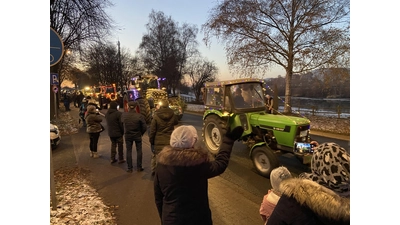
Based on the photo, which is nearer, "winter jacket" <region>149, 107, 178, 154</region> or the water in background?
"winter jacket" <region>149, 107, 178, 154</region>

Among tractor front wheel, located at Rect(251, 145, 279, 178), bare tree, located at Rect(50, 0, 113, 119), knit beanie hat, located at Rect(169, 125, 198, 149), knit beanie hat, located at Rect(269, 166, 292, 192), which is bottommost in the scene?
tractor front wheel, located at Rect(251, 145, 279, 178)

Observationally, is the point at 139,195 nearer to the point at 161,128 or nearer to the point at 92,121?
the point at 161,128

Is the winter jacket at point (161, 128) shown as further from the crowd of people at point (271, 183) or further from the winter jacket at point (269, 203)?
the winter jacket at point (269, 203)

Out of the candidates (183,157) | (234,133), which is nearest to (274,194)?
(234,133)

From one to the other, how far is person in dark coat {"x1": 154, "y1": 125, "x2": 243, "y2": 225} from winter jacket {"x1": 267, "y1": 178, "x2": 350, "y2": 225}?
667mm

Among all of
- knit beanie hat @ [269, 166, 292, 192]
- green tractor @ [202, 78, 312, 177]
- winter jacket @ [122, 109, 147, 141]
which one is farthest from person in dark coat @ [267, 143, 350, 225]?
winter jacket @ [122, 109, 147, 141]

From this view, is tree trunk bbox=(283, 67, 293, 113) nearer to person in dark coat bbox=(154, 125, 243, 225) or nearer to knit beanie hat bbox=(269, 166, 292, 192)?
knit beanie hat bbox=(269, 166, 292, 192)

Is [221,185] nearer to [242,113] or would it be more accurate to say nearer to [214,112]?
[242,113]

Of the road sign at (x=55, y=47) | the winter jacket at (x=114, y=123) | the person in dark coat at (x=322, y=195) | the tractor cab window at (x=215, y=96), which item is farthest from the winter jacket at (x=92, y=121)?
the person in dark coat at (x=322, y=195)

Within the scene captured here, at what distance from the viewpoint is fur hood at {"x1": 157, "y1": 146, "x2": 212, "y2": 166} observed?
190cm

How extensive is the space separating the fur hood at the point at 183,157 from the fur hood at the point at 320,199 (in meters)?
0.71

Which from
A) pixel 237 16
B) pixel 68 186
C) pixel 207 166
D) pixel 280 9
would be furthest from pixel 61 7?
pixel 207 166

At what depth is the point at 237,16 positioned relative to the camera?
1148 cm

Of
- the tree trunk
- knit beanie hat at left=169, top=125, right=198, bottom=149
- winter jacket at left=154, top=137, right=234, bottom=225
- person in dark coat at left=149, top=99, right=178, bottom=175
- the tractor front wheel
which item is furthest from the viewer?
the tree trunk
